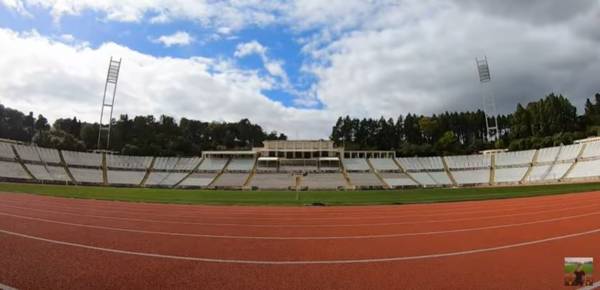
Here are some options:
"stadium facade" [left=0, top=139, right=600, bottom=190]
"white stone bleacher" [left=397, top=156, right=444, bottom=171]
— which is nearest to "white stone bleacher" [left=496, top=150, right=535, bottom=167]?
"stadium facade" [left=0, top=139, right=600, bottom=190]

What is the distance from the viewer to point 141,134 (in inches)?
4473

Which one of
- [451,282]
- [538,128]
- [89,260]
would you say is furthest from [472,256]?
[538,128]

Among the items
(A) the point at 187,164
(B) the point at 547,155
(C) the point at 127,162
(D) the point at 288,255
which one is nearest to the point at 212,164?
(A) the point at 187,164

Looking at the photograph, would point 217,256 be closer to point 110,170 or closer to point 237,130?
point 110,170

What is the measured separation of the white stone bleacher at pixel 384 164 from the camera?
82000 millimetres

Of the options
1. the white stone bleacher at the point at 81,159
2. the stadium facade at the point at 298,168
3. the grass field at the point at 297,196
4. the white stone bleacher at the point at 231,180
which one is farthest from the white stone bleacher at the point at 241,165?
the grass field at the point at 297,196

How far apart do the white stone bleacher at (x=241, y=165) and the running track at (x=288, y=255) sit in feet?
223

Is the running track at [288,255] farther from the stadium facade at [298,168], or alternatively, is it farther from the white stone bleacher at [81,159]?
the white stone bleacher at [81,159]

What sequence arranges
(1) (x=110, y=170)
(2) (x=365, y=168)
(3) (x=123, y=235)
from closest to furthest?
(3) (x=123, y=235) → (1) (x=110, y=170) → (2) (x=365, y=168)

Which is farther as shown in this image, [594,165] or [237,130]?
[237,130]

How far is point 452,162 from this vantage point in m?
82.5

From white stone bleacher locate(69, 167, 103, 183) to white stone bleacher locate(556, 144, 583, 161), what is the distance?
83596mm

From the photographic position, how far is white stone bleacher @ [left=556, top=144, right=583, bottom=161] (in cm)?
6499

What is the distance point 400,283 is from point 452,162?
271 feet
